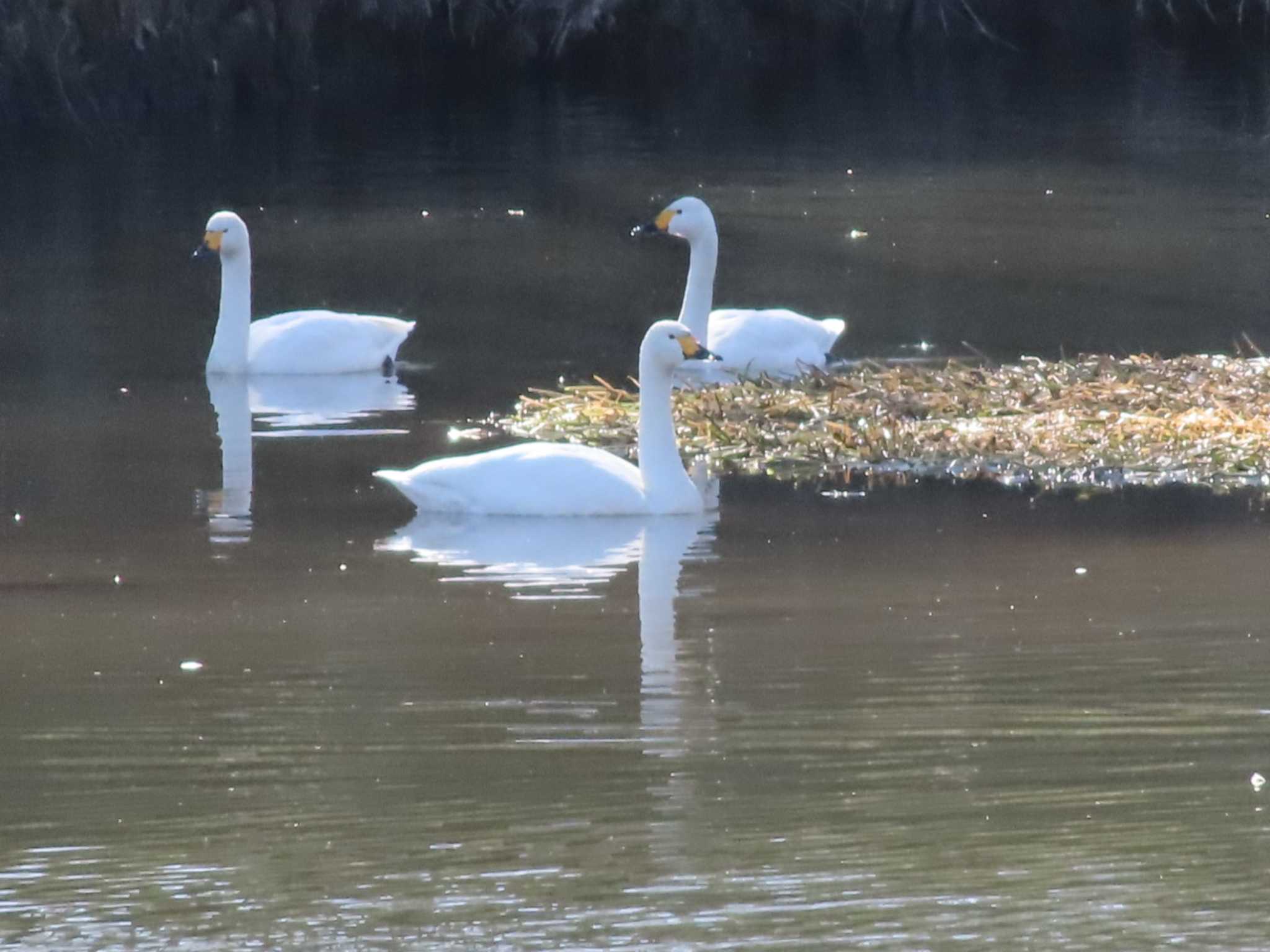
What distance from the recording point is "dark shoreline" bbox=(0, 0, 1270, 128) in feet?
110

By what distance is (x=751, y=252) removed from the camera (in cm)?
2173

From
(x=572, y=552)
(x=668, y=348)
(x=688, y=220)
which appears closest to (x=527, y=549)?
(x=572, y=552)

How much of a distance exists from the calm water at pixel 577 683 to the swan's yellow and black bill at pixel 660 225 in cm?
81

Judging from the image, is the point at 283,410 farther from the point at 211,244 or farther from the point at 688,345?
the point at 688,345

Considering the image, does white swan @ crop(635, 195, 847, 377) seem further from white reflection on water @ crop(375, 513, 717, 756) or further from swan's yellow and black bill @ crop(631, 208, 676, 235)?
white reflection on water @ crop(375, 513, 717, 756)

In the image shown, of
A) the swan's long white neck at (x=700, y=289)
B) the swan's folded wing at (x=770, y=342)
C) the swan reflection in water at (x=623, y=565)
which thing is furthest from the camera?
the swan's long white neck at (x=700, y=289)

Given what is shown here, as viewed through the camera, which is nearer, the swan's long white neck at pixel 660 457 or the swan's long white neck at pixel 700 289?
the swan's long white neck at pixel 660 457

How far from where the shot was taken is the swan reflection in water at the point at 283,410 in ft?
39.2

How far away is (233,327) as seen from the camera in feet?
52.8

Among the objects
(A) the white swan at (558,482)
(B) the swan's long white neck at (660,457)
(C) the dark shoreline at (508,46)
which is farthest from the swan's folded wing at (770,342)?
(C) the dark shoreline at (508,46)

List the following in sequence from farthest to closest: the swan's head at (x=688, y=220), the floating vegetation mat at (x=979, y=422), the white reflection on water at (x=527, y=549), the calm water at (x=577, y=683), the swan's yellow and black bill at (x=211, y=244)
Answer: the swan's yellow and black bill at (x=211, y=244) < the swan's head at (x=688, y=220) < the floating vegetation mat at (x=979, y=422) < the white reflection on water at (x=527, y=549) < the calm water at (x=577, y=683)

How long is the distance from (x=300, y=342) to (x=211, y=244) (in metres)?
1.36

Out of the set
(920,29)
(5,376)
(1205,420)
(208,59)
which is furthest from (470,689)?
(920,29)

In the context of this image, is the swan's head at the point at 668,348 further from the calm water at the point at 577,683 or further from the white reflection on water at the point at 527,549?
the white reflection on water at the point at 527,549
